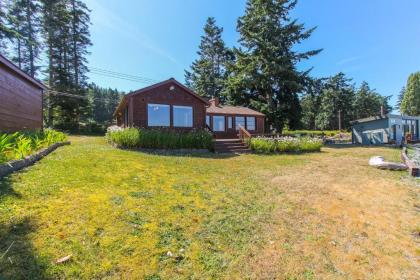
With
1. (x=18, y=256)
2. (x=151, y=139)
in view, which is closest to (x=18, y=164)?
(x=18, y=256)

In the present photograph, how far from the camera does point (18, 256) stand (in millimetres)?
2779

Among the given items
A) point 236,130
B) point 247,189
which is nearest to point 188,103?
point 236,130

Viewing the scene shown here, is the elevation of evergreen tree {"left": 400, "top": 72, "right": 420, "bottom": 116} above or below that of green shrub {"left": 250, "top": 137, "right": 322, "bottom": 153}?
above

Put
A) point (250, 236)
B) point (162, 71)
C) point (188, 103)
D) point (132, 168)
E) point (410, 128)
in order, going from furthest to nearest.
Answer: point (162, 71) → point (410, 128) → point (188, 103) → point (132, 168) → point (250, 236)

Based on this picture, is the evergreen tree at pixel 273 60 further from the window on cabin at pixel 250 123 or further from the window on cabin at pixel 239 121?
the window on cabin at pixel 239 121

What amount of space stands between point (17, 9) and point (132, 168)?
33.0 m

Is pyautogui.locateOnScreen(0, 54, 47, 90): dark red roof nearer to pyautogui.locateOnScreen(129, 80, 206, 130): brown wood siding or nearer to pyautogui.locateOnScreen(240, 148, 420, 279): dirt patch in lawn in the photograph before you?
pyautogui.locateOnScreen(129, 80, 206, 130): brown wood siding

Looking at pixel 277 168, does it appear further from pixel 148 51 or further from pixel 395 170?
pixel 148 51

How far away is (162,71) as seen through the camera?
40.8 m

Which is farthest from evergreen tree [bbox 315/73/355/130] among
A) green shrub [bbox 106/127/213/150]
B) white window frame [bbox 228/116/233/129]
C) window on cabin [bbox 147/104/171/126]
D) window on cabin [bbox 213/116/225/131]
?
green shrub [bbox 106/127/213/150]

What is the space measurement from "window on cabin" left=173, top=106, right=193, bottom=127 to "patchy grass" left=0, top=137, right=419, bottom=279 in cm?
869

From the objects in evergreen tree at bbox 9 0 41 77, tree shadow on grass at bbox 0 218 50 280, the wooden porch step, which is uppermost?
evergreen tree at bbox 9 0 41 77

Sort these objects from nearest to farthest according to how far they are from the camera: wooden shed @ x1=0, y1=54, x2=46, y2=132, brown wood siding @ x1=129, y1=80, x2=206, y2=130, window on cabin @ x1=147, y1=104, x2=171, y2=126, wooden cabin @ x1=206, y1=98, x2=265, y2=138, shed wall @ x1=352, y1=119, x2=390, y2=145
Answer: wooden shed @ x1=0, y1=54, x2=46, y2=132
brown wood siding @ x1=129, y1=80, x2=206, y2=130
window on cabin @ x1=147, y1=104, x2=171, y2=126
wooden cabin @ x1=206, y1=98, x2=265, y2=138
shed wall @ x1=352, y1=119, x2=390, y2=145

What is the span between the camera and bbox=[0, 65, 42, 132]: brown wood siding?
9.14 metres
